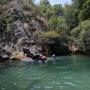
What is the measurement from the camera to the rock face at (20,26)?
44031 millimetres

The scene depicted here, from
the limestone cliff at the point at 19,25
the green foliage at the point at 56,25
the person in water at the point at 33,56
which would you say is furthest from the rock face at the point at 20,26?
the green foliage at the point at 56,25

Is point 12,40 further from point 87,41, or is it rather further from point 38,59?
point 87,41

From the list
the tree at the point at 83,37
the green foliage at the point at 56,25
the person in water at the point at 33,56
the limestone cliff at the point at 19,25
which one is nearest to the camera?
the person in water at the point at 33,56

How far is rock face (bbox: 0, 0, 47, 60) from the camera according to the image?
44031mm

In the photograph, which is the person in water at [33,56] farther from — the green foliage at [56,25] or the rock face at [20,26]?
the green foliage at [56,25]

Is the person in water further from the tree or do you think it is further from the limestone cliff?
the tree

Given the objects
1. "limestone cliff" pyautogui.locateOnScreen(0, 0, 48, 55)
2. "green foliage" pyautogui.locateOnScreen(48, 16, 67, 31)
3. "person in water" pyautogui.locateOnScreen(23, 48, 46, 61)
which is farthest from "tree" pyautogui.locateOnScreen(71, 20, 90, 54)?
"person in water" pyautogui.locateOnScreen(23, 48, 46, 61)

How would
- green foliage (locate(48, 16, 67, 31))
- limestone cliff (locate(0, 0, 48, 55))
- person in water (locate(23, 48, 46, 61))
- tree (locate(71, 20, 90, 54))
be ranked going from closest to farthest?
person in water (locate(23, 48, 46, 61)) → tree (locate(71, 20, 90, 54)) → limestone cliff (locate(0, 0, 48, 55)) → green foliage (locate(48, 16, 67, 31))

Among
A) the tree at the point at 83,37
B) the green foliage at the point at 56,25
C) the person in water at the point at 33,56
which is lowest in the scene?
the person in water at the point at 33,56

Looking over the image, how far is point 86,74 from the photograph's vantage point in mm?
23188

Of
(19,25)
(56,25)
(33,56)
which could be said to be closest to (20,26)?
(19,25)

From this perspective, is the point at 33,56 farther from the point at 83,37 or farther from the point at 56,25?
the point at 56,25

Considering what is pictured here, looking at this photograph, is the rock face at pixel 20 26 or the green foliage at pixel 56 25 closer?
the rock face at pixel 20 26

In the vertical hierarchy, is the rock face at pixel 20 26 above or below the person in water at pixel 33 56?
above
